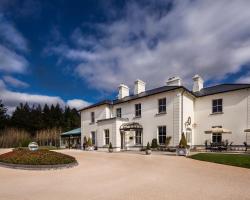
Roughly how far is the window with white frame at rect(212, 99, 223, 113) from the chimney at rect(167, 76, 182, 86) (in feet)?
15.0

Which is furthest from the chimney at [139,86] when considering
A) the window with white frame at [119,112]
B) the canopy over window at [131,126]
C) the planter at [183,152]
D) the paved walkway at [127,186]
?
the paved walkway at [127,186]

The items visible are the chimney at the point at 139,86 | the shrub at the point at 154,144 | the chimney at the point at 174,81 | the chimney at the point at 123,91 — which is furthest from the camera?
the chimney at the point at 123,91

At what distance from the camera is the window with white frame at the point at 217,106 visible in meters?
22.5

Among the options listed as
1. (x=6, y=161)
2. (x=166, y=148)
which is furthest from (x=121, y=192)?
(x=166, y=148)

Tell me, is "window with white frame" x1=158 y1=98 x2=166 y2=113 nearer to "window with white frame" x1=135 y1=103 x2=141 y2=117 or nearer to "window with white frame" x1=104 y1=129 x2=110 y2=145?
"window with white frame" x1=135 y1=103 x2=141 y2=117

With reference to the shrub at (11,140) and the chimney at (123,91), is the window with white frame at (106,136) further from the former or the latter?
the shrub at (11,140)

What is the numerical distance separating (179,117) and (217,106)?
437 centimetres

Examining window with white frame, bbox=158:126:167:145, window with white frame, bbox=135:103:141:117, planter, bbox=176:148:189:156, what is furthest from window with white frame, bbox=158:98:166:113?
planter, bbox=176:148:189:156

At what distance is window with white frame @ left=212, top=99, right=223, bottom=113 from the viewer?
Result: 22.5 metres

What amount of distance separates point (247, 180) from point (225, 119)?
14.4 metres

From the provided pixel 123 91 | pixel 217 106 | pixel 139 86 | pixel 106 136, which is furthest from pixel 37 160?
pixel 123 91

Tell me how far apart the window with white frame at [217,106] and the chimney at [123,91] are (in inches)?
468

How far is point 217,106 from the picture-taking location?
22.7 m

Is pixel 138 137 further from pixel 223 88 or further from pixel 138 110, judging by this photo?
pixel 223 88
